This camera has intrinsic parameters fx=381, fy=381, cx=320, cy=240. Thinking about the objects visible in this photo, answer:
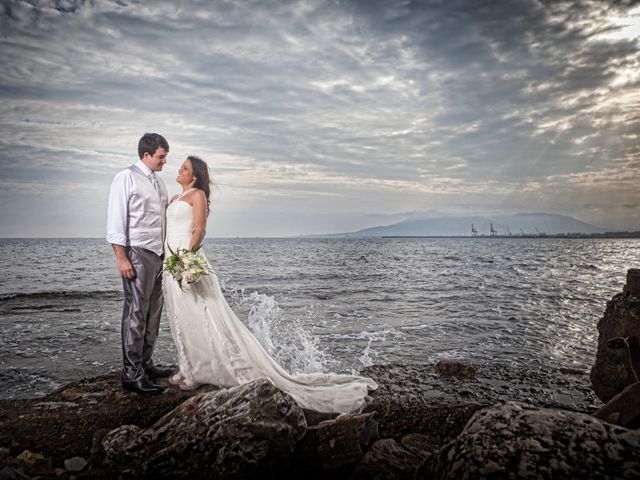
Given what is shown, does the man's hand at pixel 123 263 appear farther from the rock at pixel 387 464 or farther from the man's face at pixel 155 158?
the rock at pixel 387 464

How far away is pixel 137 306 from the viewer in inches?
189

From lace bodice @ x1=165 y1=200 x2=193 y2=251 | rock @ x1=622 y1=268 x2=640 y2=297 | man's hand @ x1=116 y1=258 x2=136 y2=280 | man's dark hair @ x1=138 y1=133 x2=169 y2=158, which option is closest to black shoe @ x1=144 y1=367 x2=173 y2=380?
man's hand @ x1=116 y1=258 x2=136 y2=280

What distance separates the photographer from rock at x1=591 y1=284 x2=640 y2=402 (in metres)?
4.37

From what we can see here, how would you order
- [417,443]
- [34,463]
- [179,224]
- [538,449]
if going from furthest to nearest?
1. [179,224]
2. [417,443]
3. [34,463]
4. [538,449]

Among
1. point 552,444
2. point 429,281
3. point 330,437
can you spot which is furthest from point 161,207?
point 429,281

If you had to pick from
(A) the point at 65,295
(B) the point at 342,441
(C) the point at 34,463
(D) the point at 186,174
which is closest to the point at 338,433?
(B) the point at 342,441

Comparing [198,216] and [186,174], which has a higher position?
[186,174]

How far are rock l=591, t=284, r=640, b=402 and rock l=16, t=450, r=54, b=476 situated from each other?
5.83 meters

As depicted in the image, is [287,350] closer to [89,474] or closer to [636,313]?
[89,474]

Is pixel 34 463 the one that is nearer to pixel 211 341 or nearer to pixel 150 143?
pixel 211 341

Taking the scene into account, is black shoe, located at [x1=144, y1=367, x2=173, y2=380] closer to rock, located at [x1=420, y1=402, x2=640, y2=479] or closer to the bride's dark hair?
the bride's dark hair

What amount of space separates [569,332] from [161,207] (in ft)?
39.0

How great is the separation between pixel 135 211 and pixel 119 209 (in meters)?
0.18

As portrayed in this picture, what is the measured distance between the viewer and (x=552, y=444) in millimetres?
2283
